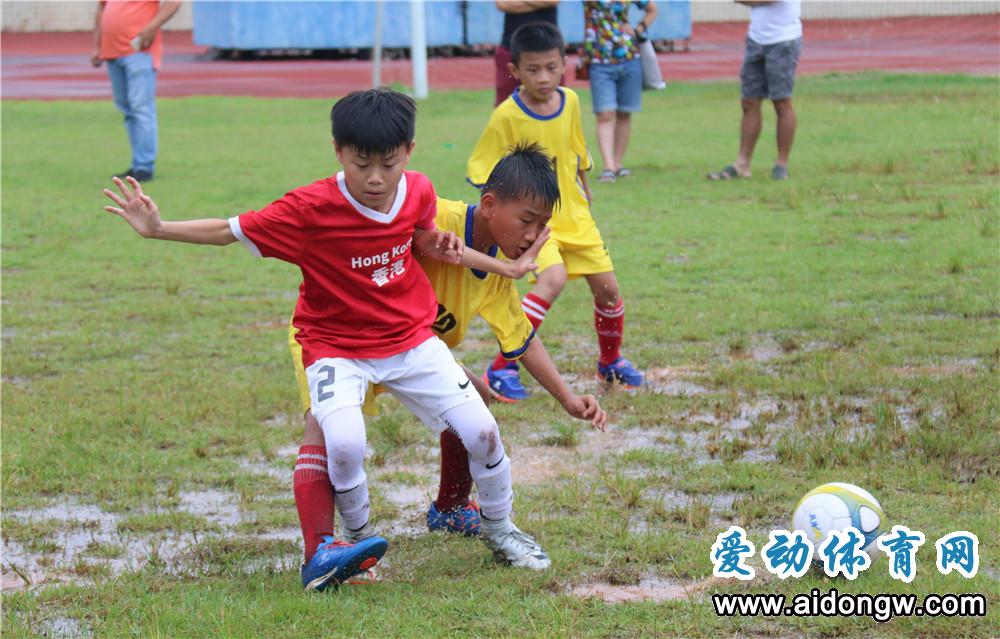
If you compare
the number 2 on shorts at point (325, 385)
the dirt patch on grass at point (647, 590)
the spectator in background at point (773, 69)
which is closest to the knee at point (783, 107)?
the spectator in background at point (773, 69)

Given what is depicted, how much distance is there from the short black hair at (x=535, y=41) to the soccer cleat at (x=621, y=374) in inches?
55.3

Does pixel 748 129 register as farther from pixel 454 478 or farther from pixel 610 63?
pixel 454 478

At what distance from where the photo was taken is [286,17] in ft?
87.8

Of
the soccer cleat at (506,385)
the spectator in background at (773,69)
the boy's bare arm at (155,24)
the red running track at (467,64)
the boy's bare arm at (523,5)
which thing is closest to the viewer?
the soccer cleat at (506,385)

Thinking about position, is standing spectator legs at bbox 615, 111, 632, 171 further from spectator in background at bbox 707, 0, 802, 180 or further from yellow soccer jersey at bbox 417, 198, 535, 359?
yellow soccer jersey at bbox 417, 198, 535, 359

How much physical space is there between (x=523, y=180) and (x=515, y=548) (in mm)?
1089

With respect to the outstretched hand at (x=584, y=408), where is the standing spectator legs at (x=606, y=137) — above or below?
below

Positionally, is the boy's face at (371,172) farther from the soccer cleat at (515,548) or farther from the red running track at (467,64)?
the red running track at (467,64)

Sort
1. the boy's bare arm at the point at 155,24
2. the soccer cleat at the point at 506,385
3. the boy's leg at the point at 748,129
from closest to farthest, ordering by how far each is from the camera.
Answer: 1. the soccer cleat at the point at 506,385
2. the boy's leg at the point at 748,129
3. the boy's bare arm at the point at 155,24

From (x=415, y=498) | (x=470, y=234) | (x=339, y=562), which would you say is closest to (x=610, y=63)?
(x=415, y=498)

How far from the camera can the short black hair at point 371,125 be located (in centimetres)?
369

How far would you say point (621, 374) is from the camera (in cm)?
588

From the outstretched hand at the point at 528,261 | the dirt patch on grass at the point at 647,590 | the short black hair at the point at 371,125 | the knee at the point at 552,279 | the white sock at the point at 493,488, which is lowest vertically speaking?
the dirt patch on grass at the point at 647,590

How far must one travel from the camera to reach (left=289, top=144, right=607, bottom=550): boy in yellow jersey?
4023 mm
